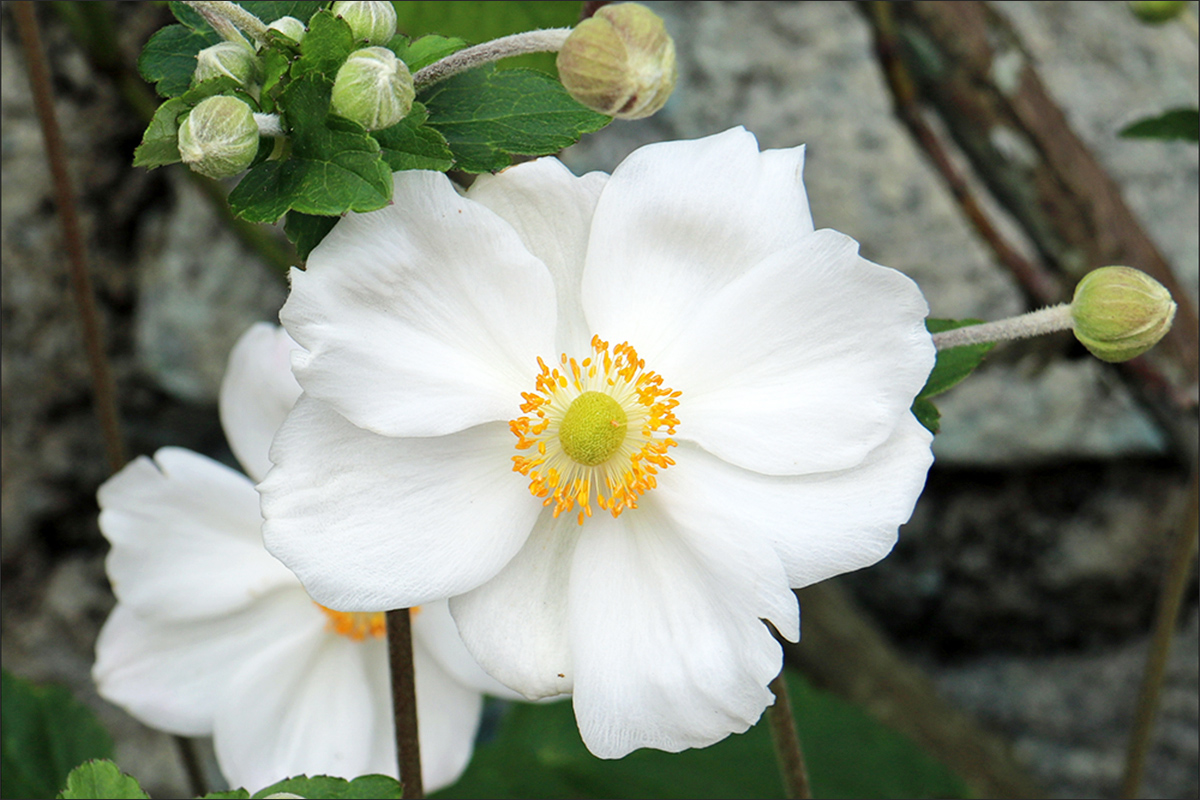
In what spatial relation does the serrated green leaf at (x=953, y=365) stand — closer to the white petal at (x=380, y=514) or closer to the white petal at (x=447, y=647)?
the white petal at (x=380, y=514)

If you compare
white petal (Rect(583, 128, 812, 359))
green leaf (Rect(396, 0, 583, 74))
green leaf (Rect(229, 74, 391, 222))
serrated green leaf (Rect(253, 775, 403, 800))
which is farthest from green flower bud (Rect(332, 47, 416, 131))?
green leaf (Rect(396, 0, 583, 74))

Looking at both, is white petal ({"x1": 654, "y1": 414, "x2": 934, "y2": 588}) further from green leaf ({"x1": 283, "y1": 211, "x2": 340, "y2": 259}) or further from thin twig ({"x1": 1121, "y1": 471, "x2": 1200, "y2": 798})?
thin twig ({"x1": 1121, "y1": 471, "x2": 1200, "y2": 798})

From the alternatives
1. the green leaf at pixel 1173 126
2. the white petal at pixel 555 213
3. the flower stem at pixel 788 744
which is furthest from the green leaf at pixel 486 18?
the flower stem at pixel 788 744

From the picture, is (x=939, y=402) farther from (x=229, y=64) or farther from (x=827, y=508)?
(x=229, y=64)

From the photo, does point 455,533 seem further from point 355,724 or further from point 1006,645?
point 1006,645

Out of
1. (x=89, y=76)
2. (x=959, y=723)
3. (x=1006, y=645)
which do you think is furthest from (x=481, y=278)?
(x=1006, y=645)

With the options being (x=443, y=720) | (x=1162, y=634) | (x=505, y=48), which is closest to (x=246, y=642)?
(x=443, y=720)
